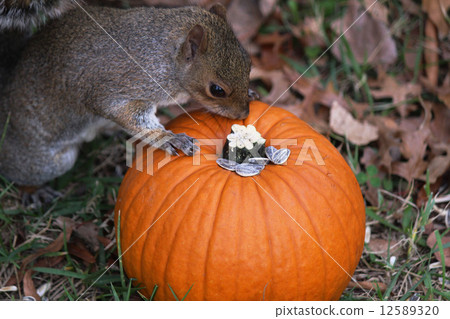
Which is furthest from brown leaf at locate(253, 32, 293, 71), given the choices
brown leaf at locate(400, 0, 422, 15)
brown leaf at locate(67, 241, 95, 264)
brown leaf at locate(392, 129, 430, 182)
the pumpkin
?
brown leaf at locate(67, 241, 95, 264)

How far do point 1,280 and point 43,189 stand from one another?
729 millimetres

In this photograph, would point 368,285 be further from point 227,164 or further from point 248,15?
point 248,15

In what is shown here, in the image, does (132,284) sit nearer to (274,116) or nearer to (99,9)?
(274,116)

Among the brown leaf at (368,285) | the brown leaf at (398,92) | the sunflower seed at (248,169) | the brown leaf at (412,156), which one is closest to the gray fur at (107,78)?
the sunflower seed at (248,169)

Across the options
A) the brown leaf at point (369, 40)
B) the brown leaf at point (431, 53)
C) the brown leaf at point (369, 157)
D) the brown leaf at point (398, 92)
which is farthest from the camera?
the brown leaf at point (369, 40)

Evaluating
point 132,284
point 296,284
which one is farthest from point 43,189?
point 296,284

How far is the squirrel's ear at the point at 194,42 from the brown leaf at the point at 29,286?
57.1 inches

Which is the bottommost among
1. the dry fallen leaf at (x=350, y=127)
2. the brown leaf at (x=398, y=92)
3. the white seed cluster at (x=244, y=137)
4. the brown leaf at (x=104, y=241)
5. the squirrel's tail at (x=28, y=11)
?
the brown leaf at (x=104, y=241)

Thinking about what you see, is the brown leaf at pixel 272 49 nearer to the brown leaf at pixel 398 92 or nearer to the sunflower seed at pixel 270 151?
the brown leaf at pixel 398 92

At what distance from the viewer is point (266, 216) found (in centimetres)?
212

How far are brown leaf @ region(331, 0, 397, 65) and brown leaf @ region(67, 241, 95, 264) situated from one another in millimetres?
2460

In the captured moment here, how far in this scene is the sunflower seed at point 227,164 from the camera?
2.27 m

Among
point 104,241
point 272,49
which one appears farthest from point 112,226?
point 272,49

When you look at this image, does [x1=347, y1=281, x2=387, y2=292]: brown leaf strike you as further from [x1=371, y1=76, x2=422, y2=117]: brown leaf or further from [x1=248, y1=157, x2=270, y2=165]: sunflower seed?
[x1=371, y1=76, x2=422, y2=117]: brown leaf
